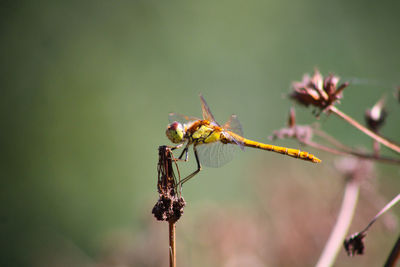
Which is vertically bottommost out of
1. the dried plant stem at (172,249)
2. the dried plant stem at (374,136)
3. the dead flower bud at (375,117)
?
the dried plant stem at (172,249)

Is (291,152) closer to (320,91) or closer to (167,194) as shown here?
(320,91)

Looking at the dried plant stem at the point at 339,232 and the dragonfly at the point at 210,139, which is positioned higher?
the dragonfly at the point at 210,139

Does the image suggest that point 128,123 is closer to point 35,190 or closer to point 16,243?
point 35,190

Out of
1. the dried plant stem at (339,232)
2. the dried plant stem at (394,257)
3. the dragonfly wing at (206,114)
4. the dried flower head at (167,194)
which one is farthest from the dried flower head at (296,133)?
the dried plant stem at (394,257)

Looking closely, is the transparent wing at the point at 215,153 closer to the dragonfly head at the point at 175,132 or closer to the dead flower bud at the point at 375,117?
the dragonfly head at the point at 175,132

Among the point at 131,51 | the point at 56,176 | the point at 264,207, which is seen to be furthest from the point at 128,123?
the point at 264,207

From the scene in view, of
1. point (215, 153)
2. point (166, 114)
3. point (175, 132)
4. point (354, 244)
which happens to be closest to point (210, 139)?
point (215, 153)

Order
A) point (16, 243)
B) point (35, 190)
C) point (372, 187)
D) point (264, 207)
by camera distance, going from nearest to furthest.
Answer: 1. point (372, 187)
2. point (264, 207)
3. point (16, 243)
4. point (35, 190)
